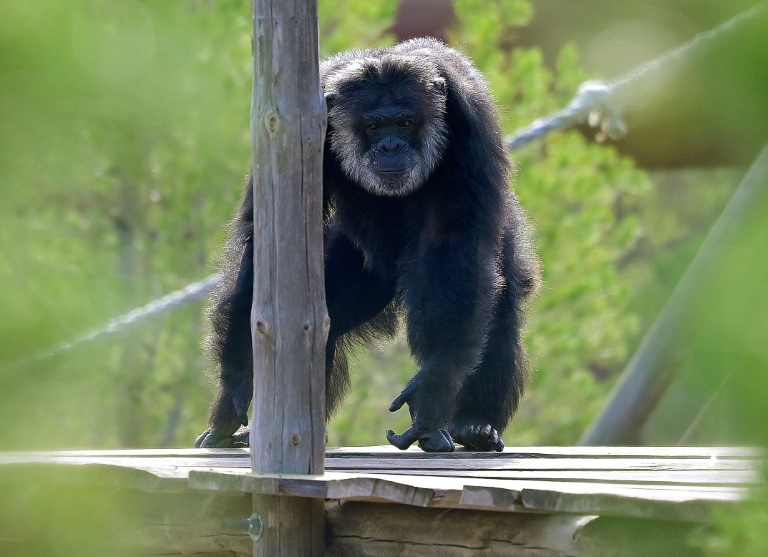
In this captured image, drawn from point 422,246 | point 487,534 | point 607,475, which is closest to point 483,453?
point 422,246

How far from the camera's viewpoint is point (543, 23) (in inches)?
559

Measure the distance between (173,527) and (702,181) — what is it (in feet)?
57.3

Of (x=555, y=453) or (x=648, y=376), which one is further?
(x=648, y=376)

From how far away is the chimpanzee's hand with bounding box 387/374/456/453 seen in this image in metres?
4.26

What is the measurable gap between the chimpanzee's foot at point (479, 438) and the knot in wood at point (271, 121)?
1.93m

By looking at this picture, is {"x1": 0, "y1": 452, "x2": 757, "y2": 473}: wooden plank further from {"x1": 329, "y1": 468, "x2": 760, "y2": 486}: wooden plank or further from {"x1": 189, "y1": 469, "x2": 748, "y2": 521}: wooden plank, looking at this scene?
{"x1": 189, "y1": 469, "x2": 748, "y2": 521}: wooden plank

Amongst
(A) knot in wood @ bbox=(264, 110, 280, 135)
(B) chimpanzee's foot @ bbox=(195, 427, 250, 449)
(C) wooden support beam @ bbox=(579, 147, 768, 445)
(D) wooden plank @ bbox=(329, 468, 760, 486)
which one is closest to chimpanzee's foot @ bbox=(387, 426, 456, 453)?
(D) wooden plank @ bbox=(329, 468, 760, 486)

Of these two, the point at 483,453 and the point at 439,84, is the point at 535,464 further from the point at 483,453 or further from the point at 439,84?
the point at 439,84

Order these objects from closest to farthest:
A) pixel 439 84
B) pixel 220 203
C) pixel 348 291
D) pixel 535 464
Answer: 1. pixel 535 464
2. pixel 439 84
3. pixel 348 291
4. pixel 220 203

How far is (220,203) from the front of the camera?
10.7 meters

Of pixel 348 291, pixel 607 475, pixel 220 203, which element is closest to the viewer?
pixel 607 475

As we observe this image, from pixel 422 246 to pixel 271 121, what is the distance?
1418 mm

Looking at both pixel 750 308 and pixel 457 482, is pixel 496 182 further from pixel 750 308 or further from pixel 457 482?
pixel 750 308

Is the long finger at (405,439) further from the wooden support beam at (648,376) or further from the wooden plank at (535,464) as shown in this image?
the wooden support beam at (648,376)
